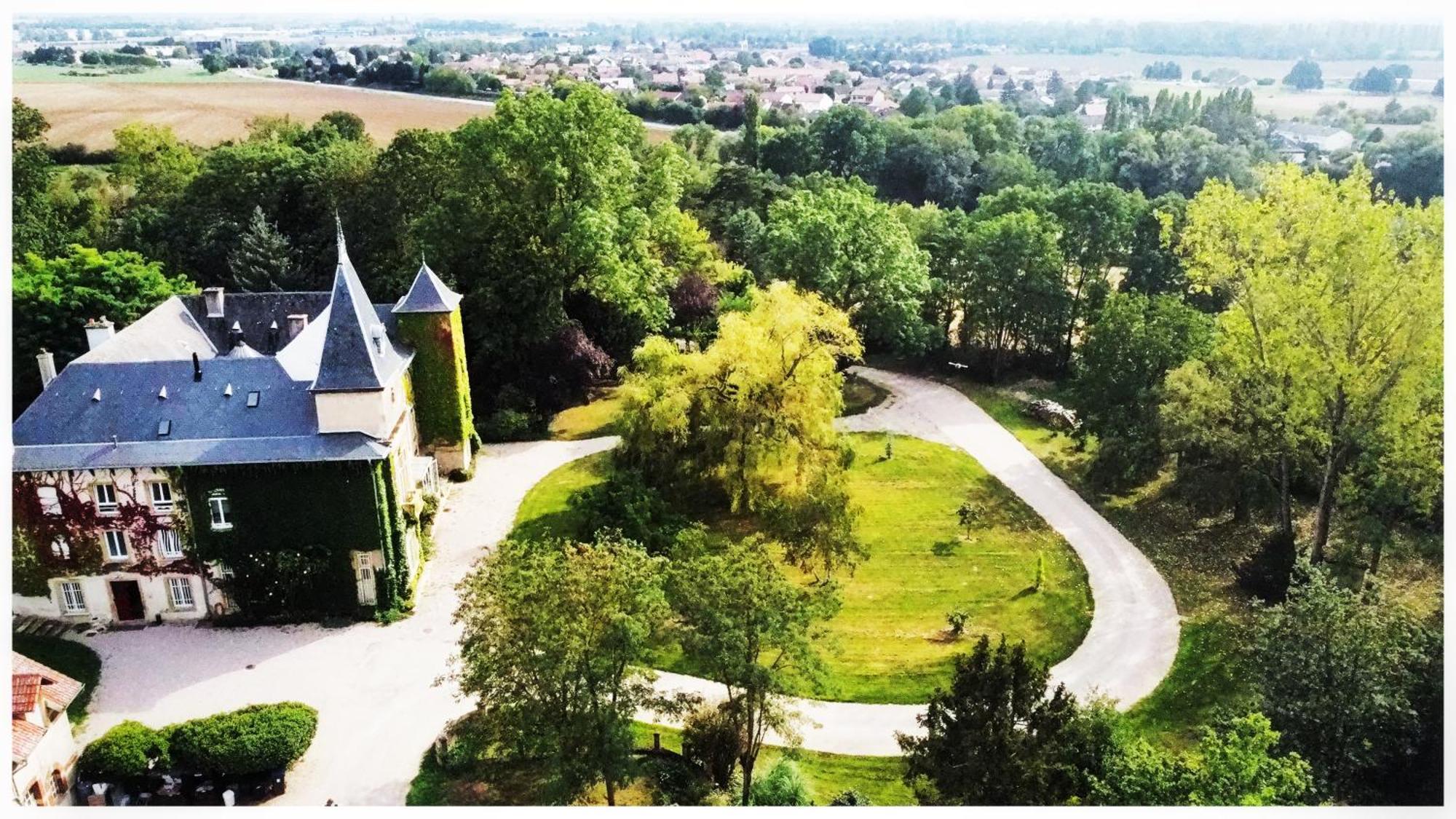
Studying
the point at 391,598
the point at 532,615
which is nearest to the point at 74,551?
the point at 391,598

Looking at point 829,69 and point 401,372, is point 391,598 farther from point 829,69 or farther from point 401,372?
point 829,69

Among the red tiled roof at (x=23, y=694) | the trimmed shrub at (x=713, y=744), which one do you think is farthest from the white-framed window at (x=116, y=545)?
the trimmed shrub at (x=713, y=744)

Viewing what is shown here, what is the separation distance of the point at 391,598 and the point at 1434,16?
71.7ft

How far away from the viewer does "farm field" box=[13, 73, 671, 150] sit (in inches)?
1398

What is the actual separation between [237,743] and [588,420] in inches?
691

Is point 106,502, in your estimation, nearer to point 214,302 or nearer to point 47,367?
point 47,367

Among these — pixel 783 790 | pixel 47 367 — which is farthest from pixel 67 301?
pixel 783 790

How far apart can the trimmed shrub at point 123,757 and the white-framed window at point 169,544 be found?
5.07m

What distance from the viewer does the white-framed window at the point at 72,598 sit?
75.0 ft

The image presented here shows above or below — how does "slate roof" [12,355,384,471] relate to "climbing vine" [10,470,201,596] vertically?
above

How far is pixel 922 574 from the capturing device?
25.6 metres

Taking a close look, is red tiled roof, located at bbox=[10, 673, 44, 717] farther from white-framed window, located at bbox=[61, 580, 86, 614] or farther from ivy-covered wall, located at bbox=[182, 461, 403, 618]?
white-framed window, located at bbox=[61, 580, 86, 614]

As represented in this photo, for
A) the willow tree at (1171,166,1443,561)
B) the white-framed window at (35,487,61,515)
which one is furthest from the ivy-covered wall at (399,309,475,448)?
the willow tree at (1171,166,1443,561)

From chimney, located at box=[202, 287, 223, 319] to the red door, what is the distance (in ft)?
32.2
